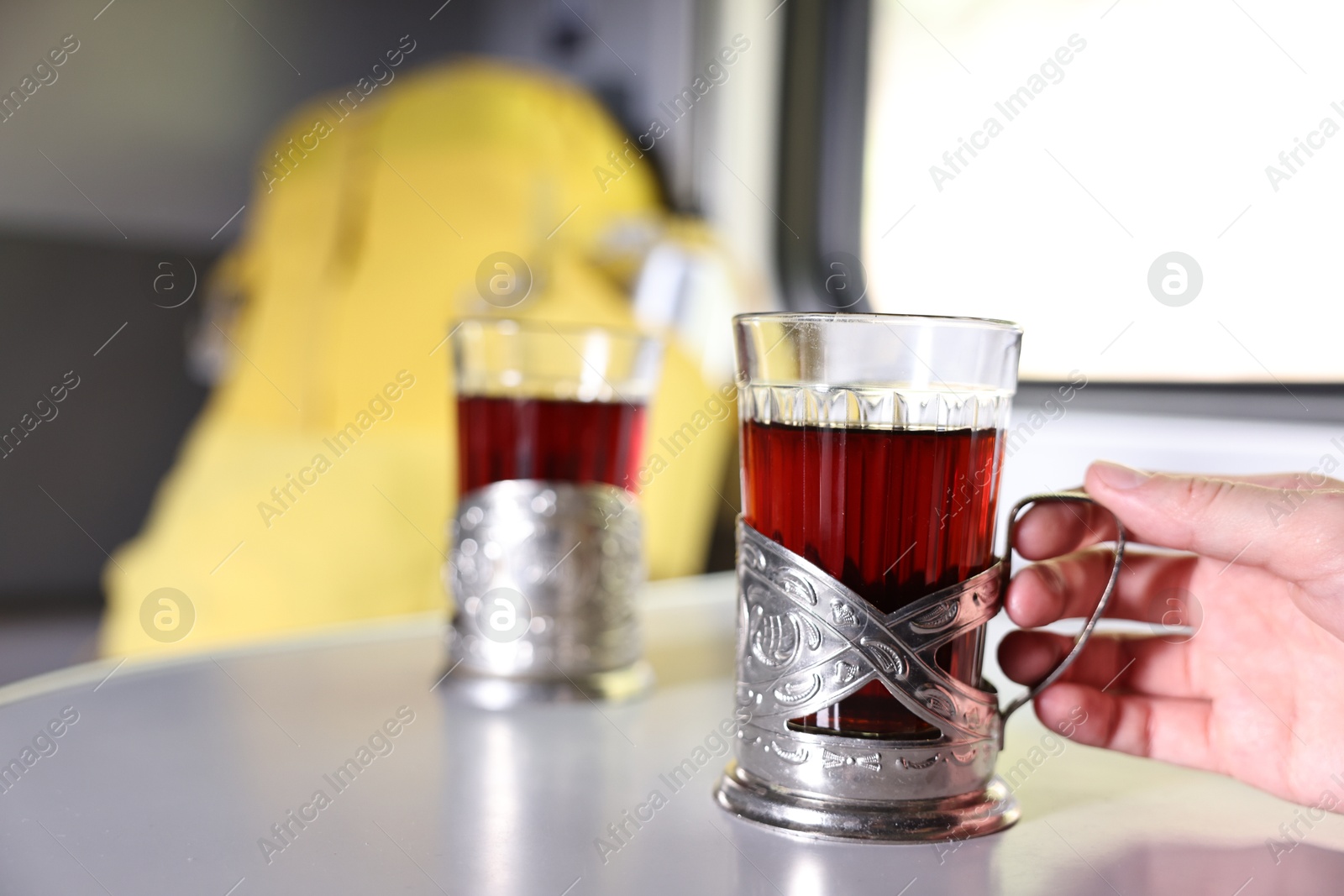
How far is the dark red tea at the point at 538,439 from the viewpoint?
1.00 meters

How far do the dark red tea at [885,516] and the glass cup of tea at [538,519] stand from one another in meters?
0.34

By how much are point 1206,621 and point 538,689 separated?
1.75ft

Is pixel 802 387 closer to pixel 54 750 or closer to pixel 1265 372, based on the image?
pixel 54 750

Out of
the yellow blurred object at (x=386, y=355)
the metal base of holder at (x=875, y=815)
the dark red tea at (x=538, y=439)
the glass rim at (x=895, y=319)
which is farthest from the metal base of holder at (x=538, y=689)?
the yellow blurred object at (x=386, y=355)

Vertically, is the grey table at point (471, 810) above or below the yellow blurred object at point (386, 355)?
below

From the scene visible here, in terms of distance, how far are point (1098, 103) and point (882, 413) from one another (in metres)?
1.12

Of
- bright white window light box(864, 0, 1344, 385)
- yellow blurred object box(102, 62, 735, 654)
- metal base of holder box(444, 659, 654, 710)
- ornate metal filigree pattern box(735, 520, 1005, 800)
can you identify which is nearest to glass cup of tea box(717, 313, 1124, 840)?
ornate metal filigree pattern box(735, 520, 1005, 800)

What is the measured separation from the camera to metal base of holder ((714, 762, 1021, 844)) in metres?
0.67

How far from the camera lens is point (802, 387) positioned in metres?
0.69

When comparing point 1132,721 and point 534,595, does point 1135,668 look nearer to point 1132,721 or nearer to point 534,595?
point 1132,721

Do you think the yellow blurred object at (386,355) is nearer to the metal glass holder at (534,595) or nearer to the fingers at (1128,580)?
the metal glass holder at (534,595)

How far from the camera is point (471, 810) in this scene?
726 mm

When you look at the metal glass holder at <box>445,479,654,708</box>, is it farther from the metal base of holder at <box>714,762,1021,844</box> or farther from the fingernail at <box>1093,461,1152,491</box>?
the fingernail at <box>1093,461,1152,491</box>

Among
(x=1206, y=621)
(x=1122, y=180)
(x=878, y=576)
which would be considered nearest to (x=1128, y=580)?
(x=1206, y=621)
